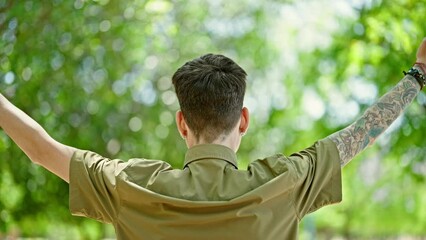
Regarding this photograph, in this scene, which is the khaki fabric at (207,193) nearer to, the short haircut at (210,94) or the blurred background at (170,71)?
the short haircut at (210,94)

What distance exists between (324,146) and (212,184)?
0.24 m

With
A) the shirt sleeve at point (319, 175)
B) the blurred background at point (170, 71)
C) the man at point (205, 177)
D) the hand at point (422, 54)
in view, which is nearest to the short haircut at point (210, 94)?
the man at point (205, 177)

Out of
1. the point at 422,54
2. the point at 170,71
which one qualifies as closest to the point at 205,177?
the point at 422,54

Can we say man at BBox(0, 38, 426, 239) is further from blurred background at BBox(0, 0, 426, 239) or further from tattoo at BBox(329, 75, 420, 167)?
blurred background at BBox(0, 0, 426, 239)

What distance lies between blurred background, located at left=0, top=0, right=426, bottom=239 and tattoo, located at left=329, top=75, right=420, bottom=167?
9.02ft

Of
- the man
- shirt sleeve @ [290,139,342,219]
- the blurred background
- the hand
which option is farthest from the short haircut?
the blurred background

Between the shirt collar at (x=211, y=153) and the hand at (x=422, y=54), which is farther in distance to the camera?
the hand at (x=422, y=54)

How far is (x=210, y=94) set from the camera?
160 cm

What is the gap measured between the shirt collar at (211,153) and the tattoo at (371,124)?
A: 0.21 metres

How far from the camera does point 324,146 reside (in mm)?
1653

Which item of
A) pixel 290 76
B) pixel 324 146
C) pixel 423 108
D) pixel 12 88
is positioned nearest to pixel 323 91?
pixel 290 76

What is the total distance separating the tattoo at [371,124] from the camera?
5.51ft

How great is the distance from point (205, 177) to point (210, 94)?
15cm

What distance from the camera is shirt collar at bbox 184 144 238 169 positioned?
62.9 inches
